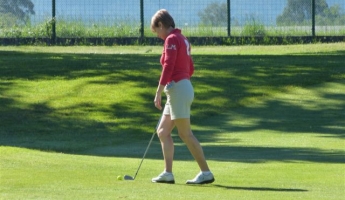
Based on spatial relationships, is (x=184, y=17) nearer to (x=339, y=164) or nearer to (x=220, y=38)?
(x=220, y=38)

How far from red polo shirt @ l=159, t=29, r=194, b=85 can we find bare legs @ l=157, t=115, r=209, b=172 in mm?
484

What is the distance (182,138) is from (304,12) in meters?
26.3

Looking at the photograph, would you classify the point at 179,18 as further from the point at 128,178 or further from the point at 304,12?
the point at 128,178

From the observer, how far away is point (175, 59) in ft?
33.1

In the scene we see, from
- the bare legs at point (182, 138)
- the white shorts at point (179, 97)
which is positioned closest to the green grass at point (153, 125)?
the bare legs at point (182, 138)

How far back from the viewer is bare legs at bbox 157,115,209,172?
10.3m

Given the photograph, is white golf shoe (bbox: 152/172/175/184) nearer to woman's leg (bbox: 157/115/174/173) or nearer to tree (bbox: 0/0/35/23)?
woman's leg (bbox: 157/115/174/173)

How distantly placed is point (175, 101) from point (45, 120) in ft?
31.9

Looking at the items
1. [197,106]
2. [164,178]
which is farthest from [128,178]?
[197,106]

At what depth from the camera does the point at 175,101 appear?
33.4 ft

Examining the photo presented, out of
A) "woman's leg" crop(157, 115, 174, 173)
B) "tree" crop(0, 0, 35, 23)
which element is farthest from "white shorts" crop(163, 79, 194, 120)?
"tree" crop(0, 0, 35, 23)

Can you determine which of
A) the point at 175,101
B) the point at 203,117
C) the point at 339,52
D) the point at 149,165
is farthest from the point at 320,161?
the point at 339,52

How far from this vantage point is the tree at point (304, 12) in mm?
35625

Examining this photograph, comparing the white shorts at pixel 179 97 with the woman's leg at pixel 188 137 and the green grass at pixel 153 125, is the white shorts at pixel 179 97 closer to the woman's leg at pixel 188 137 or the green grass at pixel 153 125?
the woman's leg at pixel 188 137
